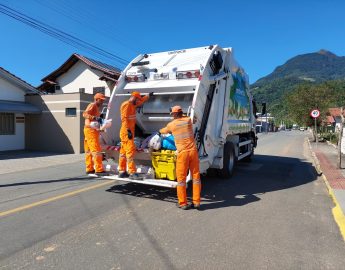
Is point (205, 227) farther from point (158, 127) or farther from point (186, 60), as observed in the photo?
point (186, 60)

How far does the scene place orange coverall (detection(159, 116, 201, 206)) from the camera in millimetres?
5988

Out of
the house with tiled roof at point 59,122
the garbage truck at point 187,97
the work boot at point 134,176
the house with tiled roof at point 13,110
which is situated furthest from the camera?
the house with tiled roof at point 13,110

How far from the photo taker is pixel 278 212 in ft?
19.8

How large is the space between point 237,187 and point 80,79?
1964 centimetres

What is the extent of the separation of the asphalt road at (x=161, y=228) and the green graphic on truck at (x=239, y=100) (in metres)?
2.16

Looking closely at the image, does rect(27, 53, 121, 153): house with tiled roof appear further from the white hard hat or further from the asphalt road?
the white hard hat

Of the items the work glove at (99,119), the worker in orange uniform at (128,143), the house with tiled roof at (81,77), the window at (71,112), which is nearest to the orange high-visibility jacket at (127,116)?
the worker in orange uniform at (128,143)

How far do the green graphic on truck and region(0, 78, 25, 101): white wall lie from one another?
41.8 ft

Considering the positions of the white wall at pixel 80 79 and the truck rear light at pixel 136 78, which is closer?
the truck rear light at pixel 136 78

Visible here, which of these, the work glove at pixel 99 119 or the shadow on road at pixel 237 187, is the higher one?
the work glove at pixel 99 119

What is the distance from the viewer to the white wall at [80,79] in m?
24.3

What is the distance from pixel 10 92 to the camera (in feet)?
58.6

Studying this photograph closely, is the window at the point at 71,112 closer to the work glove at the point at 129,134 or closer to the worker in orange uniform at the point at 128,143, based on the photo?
the worker in orange uniform at the point at 128,143

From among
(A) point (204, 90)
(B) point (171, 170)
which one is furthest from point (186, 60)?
(B) point (171, 170)
